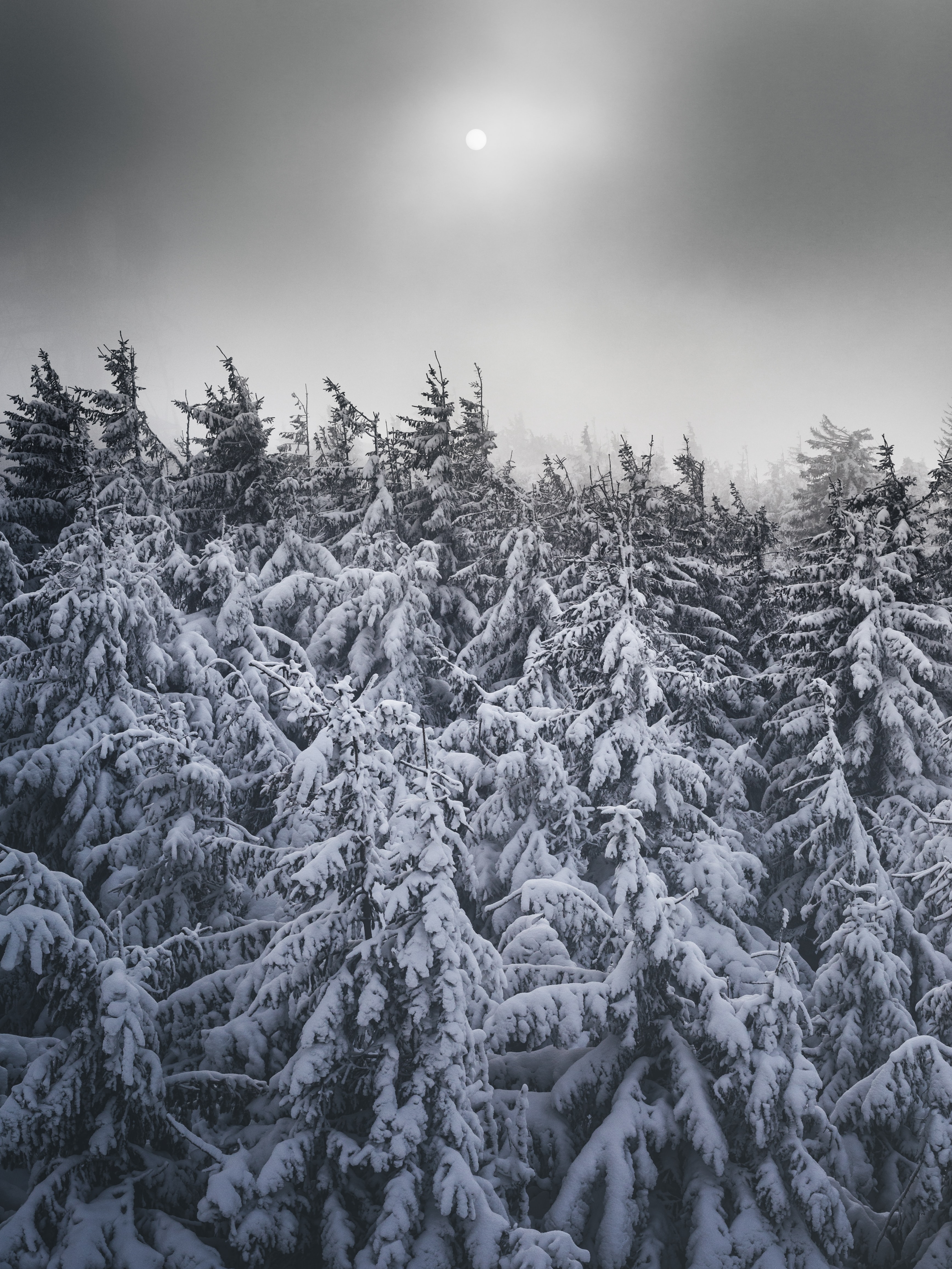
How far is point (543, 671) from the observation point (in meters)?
14.9

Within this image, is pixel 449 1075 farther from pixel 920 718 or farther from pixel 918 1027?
pixel 920 718

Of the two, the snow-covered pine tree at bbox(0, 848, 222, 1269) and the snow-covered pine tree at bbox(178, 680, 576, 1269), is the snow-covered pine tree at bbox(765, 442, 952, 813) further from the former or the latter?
the snow-covered pine tree at bbox(0, 848, 222, 1269)

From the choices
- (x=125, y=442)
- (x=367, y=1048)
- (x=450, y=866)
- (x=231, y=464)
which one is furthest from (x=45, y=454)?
(x=367, y=1048)

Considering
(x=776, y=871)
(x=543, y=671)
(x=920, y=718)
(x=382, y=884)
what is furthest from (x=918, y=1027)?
(x=382, y=884)

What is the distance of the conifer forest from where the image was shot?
551cm

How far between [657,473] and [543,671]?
94.6 metres

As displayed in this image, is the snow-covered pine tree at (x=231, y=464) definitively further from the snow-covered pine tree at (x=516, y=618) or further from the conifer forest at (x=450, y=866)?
the snow-covered pine tree at (x=516, y=618)

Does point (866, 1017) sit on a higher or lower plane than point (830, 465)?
lower

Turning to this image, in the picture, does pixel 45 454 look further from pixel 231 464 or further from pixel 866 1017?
pixel 866 1017

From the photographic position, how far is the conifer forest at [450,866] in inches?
217

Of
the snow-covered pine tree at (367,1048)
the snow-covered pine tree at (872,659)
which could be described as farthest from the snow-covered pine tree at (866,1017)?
the snow-covered pine tree at (367,1048)

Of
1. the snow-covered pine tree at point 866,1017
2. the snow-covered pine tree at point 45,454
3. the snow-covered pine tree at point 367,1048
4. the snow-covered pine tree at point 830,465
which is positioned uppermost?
the snow-covered pine tree at point 830,465

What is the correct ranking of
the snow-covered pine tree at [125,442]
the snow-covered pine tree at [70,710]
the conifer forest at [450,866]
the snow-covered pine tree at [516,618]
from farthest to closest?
the snow-covered pine tree at [125,442] → the snow-covered pine tree at [516,618] → the snow-covered pine tree at [70,710] → the conifer forest at [450,866]

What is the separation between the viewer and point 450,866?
575 cm
